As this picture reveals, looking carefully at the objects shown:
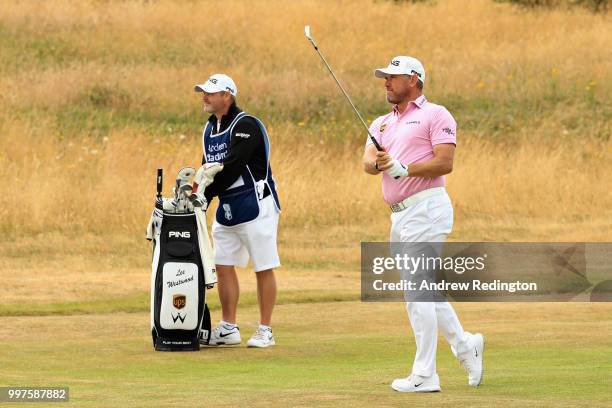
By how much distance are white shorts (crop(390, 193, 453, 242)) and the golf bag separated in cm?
246

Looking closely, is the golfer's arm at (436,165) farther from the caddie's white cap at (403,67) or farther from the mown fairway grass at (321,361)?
the mown fairway grass at (321,361)

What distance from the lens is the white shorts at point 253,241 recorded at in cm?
1088

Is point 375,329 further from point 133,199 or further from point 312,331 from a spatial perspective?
point 133,199

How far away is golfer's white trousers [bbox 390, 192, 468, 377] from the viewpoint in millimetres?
8273

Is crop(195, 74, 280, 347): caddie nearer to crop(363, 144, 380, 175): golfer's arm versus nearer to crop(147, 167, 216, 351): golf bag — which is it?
crop(147, 167, 216, 351): golf bag

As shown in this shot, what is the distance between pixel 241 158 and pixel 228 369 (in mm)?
1686

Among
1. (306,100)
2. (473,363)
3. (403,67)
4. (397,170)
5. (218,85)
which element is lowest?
(473,363)

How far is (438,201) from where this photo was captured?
27.7ft

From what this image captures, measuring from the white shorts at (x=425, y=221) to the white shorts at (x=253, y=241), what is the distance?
8.45ft

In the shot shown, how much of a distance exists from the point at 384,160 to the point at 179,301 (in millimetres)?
2753

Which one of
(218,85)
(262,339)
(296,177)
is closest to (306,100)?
(296,177)

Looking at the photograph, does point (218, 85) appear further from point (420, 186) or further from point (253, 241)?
point (420, 186)

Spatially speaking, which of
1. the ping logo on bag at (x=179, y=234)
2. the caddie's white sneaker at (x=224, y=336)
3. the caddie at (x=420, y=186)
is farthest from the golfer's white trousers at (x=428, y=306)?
the caddie's white sneaker at (x=224, y=336)

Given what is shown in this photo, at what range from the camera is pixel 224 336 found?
430 inches
